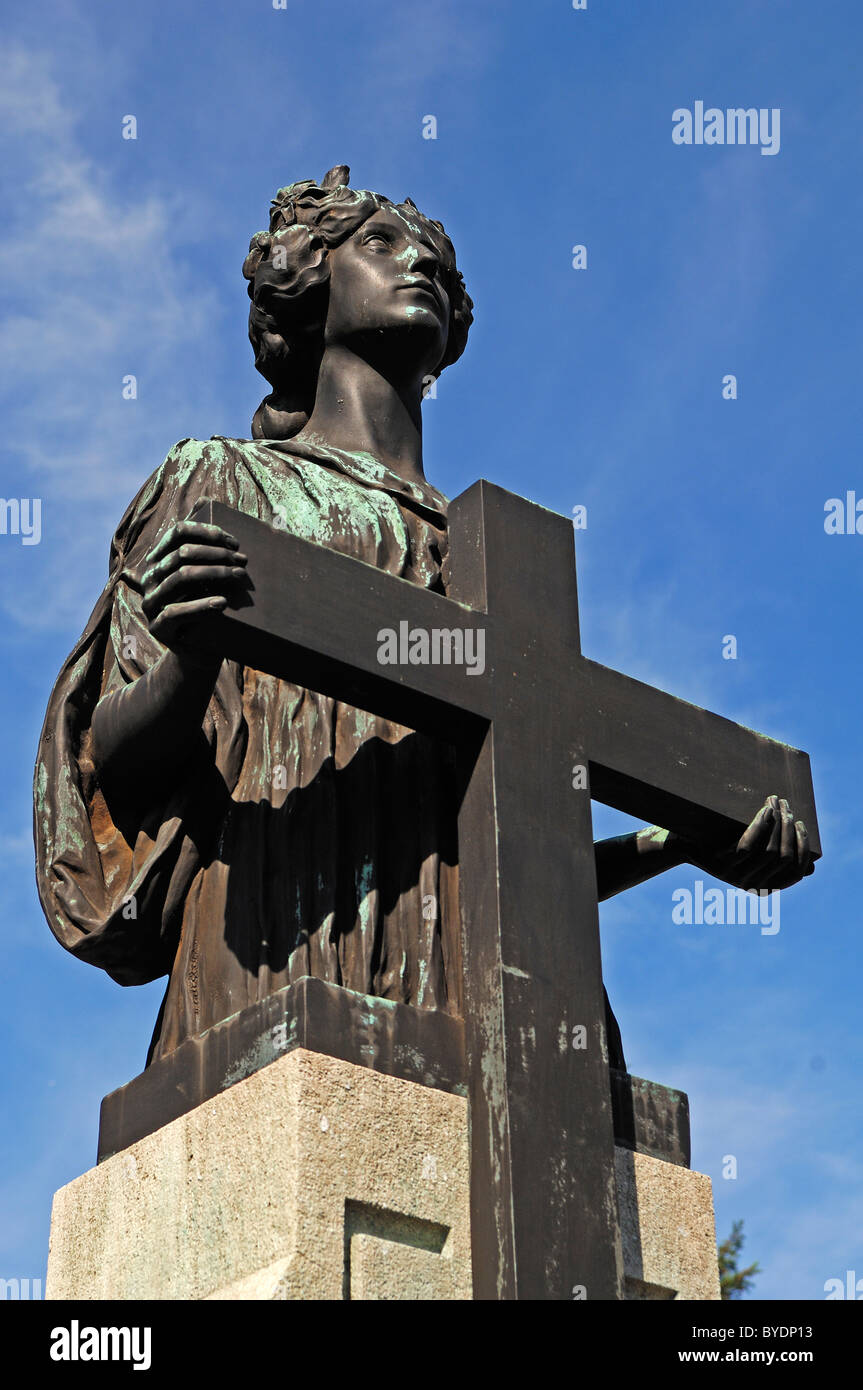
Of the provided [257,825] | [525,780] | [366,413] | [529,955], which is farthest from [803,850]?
[366,413]

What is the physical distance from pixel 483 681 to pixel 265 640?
0.65 meters

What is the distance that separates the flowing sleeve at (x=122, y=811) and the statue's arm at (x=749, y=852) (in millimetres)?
1255

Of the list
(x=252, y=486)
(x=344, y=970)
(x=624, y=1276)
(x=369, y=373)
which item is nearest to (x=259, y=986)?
(x=344, y=970)

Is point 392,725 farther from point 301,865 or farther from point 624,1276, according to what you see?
point 624,1276

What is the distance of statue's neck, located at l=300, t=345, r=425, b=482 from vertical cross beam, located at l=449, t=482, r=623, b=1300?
1195 mm

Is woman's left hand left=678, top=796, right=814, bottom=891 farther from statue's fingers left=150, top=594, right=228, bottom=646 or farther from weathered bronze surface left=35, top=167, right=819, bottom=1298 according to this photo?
statue's fingers left=150, top=594, right=228, bottom=646

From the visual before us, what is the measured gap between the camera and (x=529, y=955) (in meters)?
5.20

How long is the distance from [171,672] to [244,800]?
534 mm

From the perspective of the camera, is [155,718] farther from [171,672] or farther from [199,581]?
[199,581]

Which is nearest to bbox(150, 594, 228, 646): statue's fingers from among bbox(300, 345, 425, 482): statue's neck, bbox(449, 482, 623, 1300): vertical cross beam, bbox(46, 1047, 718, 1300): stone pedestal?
bbox(449, 482, 623, 1300): vertical cross beam

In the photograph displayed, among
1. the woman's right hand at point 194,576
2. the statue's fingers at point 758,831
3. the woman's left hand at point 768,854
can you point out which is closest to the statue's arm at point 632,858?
the woman's left hand at point 768,854

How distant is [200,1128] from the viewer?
5188 millimetres

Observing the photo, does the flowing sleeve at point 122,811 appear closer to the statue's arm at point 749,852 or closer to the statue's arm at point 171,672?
the statue's arm at point 171,672

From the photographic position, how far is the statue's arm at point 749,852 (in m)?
5.92
